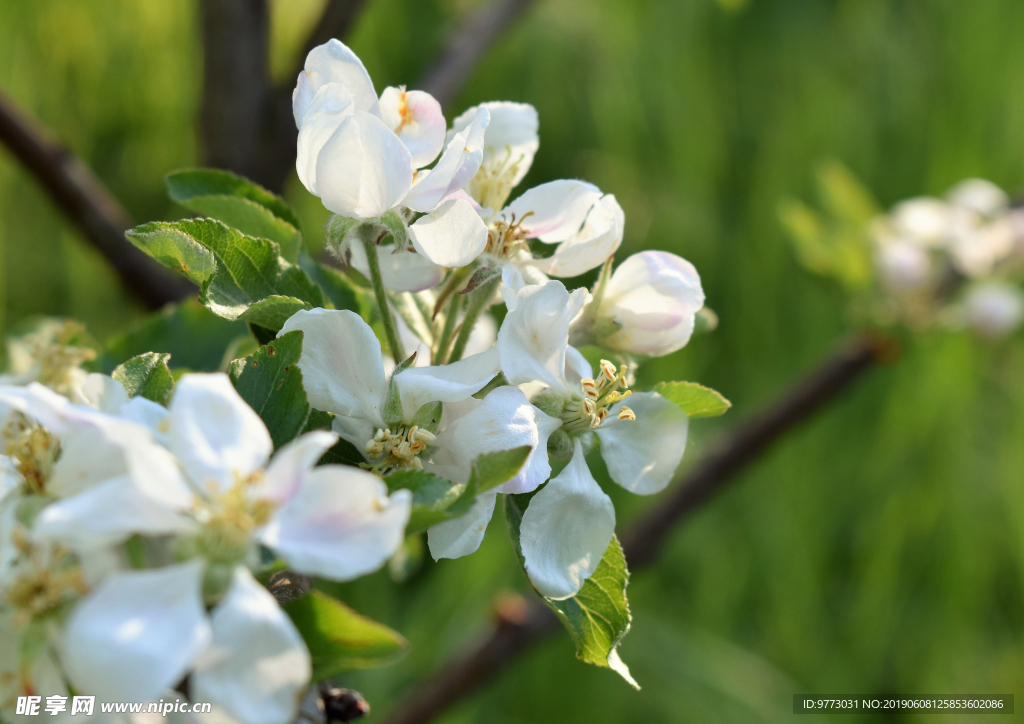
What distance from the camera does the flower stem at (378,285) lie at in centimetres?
45

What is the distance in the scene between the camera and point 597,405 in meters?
0.48

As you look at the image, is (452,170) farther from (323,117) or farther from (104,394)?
(104,394)

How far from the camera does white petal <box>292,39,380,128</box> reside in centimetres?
44

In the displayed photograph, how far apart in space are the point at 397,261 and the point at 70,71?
1921 millimetres

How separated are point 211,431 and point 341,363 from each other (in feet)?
0.32

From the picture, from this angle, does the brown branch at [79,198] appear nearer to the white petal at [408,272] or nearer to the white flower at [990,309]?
the white petal at [408,272]

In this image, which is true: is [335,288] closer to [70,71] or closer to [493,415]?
[493,415]

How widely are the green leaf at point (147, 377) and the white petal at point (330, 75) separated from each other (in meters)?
0.13

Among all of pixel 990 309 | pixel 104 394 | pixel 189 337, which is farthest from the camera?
pixel 990 309

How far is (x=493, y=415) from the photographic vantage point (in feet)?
1.33

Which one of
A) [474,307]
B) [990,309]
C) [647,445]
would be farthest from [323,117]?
[990,309]

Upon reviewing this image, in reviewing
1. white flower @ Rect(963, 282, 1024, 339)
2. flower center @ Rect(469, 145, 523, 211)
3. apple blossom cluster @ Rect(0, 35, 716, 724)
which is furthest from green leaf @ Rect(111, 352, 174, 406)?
white flower @ Rect(963, 282, 1024, 339)

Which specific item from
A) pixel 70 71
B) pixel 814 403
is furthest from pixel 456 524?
pixel 70 71

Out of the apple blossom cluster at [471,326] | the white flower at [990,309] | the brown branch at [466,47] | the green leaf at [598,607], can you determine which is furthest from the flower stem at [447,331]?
the white flower at [990,309]
